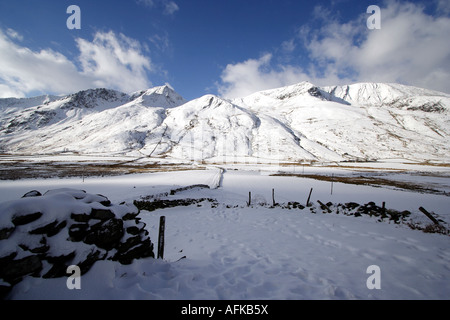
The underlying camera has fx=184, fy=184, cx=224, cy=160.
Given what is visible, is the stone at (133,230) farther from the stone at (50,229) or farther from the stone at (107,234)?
the stone at (50,229)

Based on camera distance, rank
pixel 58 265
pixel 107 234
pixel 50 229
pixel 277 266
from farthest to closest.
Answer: pixel 277 266
pixel 107 234
pixel 50 229
pixel 58 265

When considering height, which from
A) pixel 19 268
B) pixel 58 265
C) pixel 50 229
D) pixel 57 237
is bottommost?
pixel 58 265

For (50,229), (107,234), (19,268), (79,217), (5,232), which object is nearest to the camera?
(19,268)

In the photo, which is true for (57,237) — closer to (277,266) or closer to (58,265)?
(58,265)

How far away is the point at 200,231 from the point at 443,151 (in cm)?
21461

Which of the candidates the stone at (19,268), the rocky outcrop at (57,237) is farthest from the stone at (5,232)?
the stone at (19,268)

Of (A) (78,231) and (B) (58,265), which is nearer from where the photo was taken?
(B) (58,265)

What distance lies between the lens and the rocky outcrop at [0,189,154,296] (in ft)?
12.8

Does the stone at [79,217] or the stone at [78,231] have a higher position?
the stone at [79,217]

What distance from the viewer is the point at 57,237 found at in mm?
4629

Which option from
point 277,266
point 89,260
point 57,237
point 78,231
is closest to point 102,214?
point 78,231

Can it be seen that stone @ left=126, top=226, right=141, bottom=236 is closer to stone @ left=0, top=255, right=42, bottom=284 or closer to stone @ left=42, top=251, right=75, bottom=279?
stone @ left=42, top=251, right=75, bottom=279

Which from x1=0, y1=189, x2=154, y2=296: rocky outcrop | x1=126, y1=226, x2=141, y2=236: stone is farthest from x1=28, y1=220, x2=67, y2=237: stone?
x1=126, y1=226, x2=141, y2=236: stone

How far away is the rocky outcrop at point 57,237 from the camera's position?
3916 millimetres
